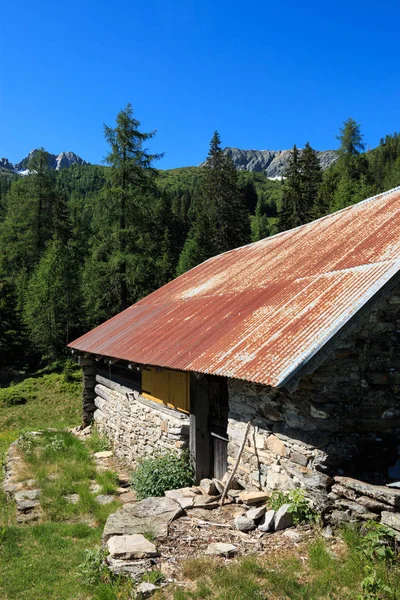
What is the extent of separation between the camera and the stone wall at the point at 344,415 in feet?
19.2

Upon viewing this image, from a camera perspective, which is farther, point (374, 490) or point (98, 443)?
point (98, 443)

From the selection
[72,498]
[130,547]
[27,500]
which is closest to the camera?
[130,547]

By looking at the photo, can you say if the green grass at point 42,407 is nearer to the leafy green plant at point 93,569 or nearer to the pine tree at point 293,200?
the leafy green plant at point 93,569

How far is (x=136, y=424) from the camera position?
A: 11.3 m

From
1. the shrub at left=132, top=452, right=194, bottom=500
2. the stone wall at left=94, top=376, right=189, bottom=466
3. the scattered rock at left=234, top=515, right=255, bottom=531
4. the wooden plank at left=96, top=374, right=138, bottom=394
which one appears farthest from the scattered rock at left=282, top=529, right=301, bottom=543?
the wooden plank at left=96, top=374, right=138, bottom=394

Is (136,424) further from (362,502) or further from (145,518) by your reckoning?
(362,502)

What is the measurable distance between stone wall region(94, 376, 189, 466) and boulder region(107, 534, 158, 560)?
3539mm

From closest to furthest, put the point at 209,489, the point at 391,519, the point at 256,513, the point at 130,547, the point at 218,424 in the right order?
the point at 391,519, the point at 130,547, the point at 256,513, the point at 209,489, the point at 218,424

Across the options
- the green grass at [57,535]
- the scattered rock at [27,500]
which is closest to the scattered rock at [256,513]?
the green grass at [57,535]

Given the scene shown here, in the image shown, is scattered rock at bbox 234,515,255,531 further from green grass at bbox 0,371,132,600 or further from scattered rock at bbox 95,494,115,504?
scattered rock at bbox 95,494,115,504

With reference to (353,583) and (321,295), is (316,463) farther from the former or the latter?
(321,295)

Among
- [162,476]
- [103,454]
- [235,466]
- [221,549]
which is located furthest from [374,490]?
[103,454]

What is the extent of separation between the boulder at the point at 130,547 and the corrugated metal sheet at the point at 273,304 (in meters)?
2.36

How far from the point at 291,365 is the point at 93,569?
3.34 meters
